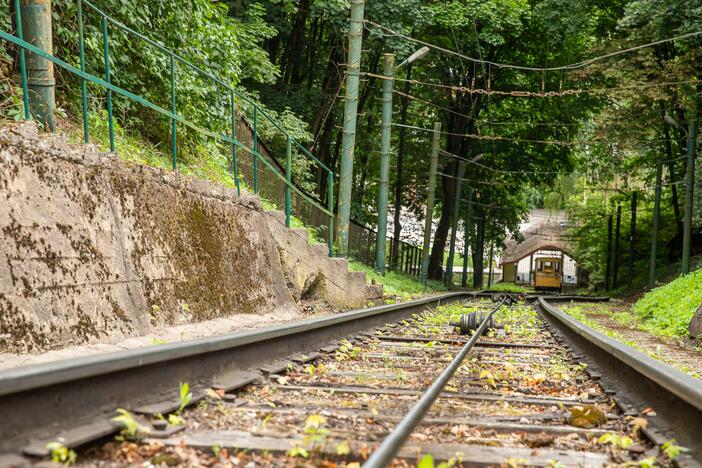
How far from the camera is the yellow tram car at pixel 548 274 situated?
61312 millimetres

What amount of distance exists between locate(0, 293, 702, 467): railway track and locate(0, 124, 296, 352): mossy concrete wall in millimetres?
A: 1365

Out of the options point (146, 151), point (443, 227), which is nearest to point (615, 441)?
point (146, 151)

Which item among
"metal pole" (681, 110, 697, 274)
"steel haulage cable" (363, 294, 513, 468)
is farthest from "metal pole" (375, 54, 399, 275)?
"steel haulage cable" (363, 294, 513, 468)

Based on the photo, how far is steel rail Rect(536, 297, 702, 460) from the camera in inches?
146

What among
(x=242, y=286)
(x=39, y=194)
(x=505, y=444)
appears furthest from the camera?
(x=242, y=286)

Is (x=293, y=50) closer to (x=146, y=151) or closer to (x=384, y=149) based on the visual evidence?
(x=384, y=149)

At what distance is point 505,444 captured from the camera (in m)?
3.74

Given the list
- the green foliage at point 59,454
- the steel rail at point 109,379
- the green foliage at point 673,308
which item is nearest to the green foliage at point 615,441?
the steel rail at point 109,379

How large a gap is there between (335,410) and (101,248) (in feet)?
10.1

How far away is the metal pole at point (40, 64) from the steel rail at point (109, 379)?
2958 mm

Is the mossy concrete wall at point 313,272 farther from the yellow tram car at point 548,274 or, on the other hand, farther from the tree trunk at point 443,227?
the yellow tram car at point 548,274

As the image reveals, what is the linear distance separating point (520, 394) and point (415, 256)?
36616 mm

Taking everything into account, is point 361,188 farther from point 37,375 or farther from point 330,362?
point 37,375

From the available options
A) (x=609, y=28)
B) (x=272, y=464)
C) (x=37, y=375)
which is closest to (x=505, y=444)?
(x=272, y=464)
